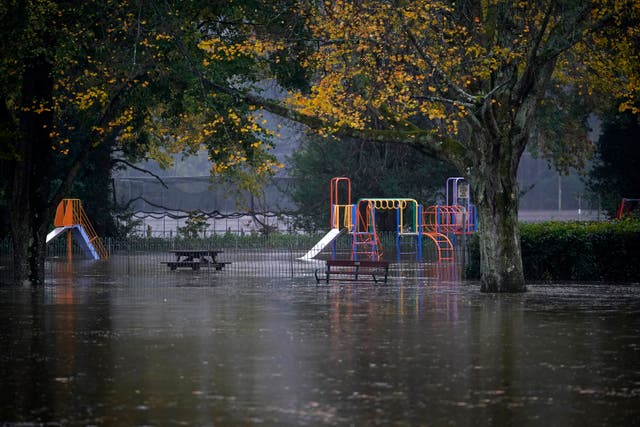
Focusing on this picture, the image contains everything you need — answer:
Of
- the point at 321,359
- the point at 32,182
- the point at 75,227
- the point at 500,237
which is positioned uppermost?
the point at 32,182

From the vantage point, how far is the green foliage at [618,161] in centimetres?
4522

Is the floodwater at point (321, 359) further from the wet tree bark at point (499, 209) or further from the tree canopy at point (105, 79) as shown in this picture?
the tree canopy at point (105, 79)

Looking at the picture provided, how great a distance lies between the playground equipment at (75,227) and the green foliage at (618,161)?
20377mm

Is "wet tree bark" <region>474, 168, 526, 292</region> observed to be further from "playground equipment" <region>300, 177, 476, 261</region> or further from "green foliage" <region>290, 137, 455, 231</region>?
"green foliage" <region>290, 137, 455, 231</region>

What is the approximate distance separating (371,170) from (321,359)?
35.5 m

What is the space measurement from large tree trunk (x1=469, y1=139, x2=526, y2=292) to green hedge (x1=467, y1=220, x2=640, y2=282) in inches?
154

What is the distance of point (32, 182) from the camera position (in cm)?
2798

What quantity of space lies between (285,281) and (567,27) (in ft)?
33.4

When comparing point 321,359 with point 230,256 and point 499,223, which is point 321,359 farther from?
point 230,256

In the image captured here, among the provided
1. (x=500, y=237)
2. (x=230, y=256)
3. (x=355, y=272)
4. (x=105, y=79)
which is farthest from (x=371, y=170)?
(x=500, y=237)

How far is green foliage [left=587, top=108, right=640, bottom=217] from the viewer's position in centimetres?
4522

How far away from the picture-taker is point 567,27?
80.4 ft

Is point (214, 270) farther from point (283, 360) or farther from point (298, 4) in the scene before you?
point (283, 360)

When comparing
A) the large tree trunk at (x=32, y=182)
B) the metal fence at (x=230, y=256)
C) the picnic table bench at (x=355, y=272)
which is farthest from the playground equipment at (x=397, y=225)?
the large tree trunk at (x=32, y=182)
